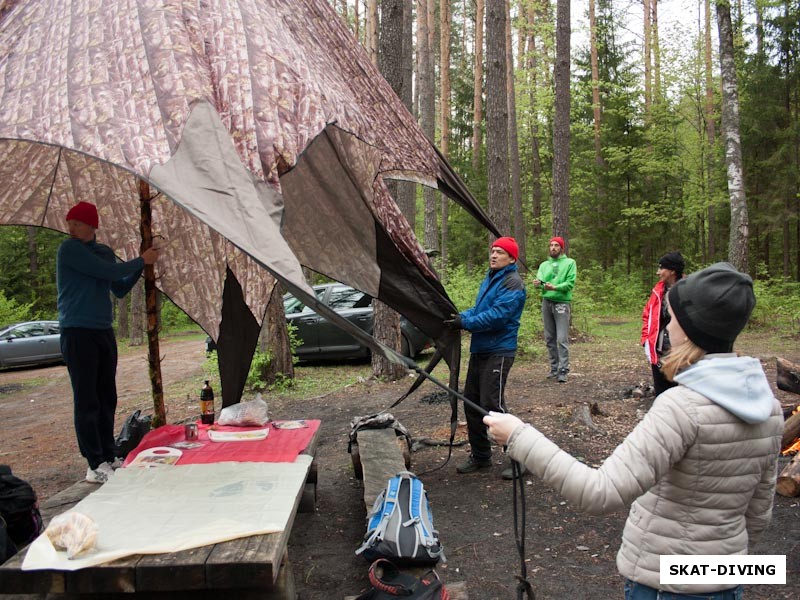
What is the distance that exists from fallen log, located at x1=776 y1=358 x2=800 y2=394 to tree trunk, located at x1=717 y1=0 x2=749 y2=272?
261 inches

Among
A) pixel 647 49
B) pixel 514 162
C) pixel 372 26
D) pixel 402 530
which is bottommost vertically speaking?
pixel 402 530

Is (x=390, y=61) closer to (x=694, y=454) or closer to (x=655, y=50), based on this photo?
(x=694, y=454)

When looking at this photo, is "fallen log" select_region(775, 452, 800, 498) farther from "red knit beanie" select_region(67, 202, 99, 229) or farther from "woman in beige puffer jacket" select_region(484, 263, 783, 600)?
"red knit beanie" select_region(67, 202, 99, 229)

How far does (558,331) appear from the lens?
913cm

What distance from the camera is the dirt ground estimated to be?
3.75 metres

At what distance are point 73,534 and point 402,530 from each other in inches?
66.8

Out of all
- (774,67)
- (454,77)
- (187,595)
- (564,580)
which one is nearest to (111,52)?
(187,595)

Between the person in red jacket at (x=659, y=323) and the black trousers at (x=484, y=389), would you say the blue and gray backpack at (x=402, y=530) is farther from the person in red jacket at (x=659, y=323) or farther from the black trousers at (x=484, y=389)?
the person in red jacket at (x=659, y=323)

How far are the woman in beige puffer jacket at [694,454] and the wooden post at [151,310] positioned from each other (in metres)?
4.24

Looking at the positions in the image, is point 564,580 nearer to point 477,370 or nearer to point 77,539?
point 477,370

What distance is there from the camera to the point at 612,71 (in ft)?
77.6

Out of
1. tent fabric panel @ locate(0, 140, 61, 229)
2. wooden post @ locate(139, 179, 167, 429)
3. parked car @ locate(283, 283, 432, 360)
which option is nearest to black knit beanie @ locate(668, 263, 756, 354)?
wooden post @ locate(139, 179, 167, 429)

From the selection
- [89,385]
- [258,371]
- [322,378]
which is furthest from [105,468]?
[322,378]

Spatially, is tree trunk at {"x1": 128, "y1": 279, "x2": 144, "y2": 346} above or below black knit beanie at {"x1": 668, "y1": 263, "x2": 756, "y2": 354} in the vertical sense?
below
